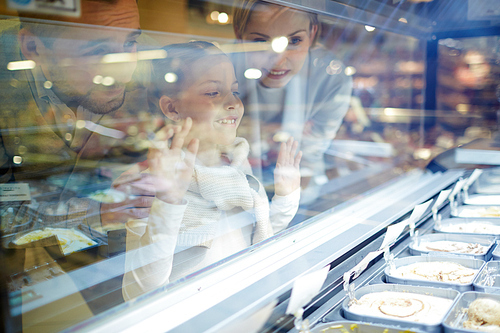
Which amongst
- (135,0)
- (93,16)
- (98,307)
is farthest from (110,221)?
(135,0)

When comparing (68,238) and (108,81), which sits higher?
(108,81)

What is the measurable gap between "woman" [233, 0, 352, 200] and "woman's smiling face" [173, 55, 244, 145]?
41 cm

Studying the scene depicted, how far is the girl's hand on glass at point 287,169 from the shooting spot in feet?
5.07

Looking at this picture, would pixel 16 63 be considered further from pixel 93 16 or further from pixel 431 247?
pixel 431 247

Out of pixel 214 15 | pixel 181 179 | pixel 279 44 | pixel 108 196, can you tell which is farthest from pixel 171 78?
pixel 279 44

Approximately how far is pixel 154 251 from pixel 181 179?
0.71 feet

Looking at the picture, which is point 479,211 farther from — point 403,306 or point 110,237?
point 110,237

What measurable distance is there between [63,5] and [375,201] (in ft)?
5.02

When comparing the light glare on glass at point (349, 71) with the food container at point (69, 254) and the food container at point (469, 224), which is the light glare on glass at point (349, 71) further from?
the food container at point (69, 254)

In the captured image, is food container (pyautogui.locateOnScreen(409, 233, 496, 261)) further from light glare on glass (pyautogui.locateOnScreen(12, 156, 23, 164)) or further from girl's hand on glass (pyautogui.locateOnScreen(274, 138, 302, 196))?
light glare on glass (pyautogui.locateOnScreen(12, 156, 23, 164))

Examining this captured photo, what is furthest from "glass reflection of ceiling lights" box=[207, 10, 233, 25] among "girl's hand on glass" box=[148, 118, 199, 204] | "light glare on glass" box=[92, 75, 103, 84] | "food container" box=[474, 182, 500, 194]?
"food container" box=[474, 182, 500, 194]

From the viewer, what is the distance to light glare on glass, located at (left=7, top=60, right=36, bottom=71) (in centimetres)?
142

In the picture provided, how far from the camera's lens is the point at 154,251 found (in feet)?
3.61

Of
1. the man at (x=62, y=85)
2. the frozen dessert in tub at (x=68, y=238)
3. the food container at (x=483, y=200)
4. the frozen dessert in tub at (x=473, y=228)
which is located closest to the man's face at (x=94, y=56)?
the man at (x=62, y=85)
